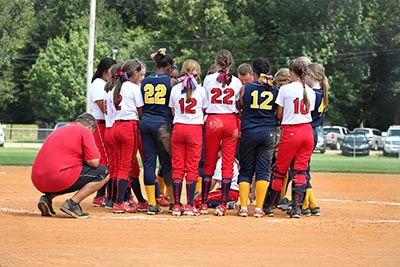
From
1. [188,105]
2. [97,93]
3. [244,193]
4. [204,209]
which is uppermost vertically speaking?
[97,93]

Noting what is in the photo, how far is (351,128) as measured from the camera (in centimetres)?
7044

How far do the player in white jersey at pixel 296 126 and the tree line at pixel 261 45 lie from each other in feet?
156

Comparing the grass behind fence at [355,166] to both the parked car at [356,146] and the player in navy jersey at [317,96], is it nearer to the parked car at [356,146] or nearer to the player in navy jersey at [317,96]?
the parked car at [356,146]

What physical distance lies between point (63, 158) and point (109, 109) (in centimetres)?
A: 159

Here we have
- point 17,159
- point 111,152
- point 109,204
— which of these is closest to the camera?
point 111,152

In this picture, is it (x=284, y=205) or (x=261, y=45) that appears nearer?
(x=284, y=205)

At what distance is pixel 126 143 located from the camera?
11.9 metres

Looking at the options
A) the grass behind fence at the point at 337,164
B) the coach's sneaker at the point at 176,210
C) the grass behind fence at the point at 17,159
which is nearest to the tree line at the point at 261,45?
the grass behind fence at the point at 337,164

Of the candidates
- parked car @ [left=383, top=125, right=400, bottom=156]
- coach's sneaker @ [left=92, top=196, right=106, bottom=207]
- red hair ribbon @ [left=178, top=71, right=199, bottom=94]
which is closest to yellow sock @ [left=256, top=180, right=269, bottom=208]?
red hair ribbon @ [left=178, top=71, right=199, bottom=94]

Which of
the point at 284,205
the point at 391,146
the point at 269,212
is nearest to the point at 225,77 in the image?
the point at 269,212

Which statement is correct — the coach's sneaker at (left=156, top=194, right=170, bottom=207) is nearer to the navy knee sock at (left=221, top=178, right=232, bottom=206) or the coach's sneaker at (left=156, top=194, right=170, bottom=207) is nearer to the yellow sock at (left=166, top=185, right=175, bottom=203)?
the yellow sock at (left=166, top=185, right=175, bottom=203)

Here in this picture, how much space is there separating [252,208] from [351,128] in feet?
192

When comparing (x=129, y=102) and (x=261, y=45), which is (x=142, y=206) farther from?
(x=261, y=45)

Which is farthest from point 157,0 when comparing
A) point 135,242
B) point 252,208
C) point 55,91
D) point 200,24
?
point 135,242
